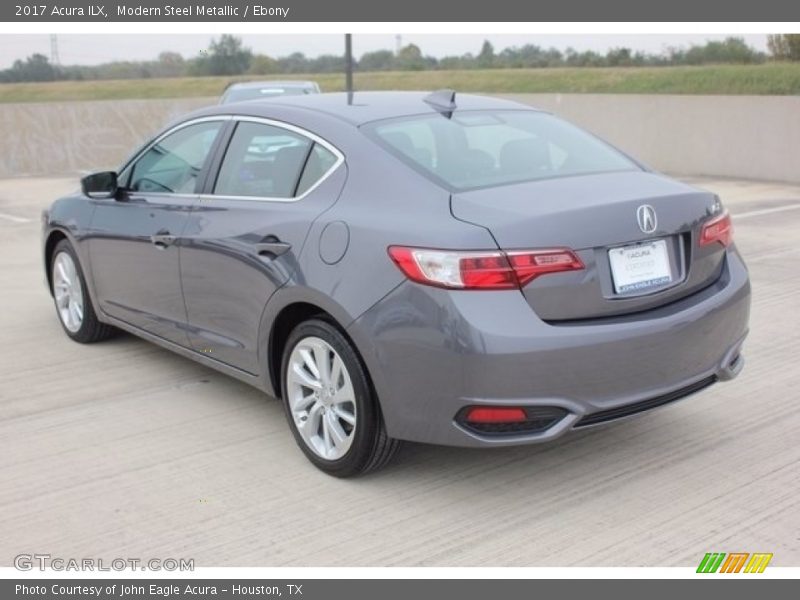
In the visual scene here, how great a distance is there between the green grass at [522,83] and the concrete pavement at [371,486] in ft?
50.6

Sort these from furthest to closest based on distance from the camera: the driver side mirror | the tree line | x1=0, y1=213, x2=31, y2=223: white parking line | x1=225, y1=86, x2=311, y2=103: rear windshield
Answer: the tree line < x1=225, y1=86, x2=311, y2=103: rear windshield < x1=0, y1=213, x2=31, y2=223: white parking line < the driver side mirror

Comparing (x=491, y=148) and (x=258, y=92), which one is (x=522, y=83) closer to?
(x=258, y=92)

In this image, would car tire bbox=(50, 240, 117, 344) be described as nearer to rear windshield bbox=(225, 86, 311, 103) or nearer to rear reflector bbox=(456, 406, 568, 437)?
rear reflector bbox=(456, 406, 568, 437)

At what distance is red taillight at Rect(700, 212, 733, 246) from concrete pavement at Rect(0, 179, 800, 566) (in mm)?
942

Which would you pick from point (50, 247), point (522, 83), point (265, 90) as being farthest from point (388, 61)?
point (50, 247)

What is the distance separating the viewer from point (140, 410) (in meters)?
5.01

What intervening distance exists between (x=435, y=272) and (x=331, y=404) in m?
0.85

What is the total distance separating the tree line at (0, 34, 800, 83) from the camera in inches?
980

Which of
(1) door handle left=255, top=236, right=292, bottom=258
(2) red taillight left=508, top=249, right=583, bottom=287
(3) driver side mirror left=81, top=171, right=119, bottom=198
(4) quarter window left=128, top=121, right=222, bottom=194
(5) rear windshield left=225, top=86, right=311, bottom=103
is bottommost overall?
(1) door handle left=255, top=236, right=292, bottom=258

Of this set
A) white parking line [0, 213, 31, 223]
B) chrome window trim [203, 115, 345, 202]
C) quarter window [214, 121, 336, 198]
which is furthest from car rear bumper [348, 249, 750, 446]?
white parking line [0, 213, 31, 223]

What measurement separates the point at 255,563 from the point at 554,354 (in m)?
1.31

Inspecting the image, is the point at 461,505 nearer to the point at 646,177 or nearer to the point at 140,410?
the point at 646,177
